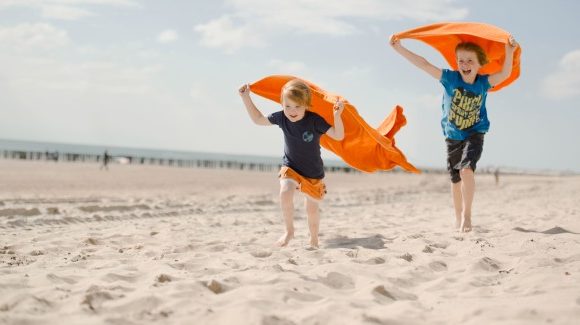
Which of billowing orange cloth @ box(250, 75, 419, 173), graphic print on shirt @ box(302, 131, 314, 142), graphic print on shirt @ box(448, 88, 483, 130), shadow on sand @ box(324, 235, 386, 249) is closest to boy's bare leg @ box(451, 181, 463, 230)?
billowing orange cloth @ box(250, 75, 419, 173)

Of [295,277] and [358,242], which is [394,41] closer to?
[358,242]

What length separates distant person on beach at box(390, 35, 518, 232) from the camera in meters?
5.33

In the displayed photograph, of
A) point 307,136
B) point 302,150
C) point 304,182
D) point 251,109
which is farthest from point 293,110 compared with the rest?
point 304,182

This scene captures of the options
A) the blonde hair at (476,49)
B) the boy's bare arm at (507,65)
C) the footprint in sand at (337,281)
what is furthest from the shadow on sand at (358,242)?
the blonde hair at (476,49)

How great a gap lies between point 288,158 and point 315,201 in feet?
1.63

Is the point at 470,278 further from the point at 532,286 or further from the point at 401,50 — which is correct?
the point at 401,50

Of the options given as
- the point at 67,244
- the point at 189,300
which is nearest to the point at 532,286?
the point at 189,300

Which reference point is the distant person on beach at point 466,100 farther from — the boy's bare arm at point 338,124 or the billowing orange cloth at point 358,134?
the boy's bare arm at point 338,124

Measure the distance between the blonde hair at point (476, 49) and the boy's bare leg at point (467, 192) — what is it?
1.14 meters

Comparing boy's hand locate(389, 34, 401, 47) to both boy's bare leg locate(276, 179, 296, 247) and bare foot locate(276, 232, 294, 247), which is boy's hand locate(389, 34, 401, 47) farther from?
bare foot locate(276, 232, 294, 247)

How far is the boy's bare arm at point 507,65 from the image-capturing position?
518 centimetres

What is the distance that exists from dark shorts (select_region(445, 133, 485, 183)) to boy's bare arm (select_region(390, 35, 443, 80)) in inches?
28.6

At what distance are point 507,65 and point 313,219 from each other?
2.52m

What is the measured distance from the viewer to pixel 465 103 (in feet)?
17.6
